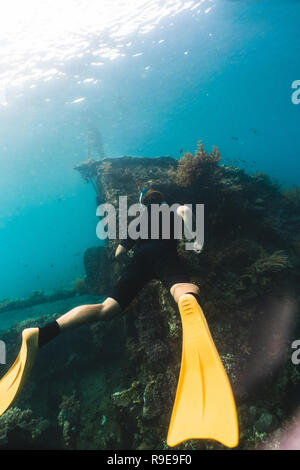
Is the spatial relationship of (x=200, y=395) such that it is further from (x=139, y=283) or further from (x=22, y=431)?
(x=22, y=431)

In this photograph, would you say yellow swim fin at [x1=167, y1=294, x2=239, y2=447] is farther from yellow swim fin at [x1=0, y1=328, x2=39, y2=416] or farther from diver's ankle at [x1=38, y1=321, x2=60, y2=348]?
yellow swim fin at [x1=0, y1=328, x2=39, y2=416]

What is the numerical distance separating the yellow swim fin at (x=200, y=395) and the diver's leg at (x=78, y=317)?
4.07ft

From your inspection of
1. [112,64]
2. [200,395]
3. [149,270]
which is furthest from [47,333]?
[112,64]

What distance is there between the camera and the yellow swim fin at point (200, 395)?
73.9 inches

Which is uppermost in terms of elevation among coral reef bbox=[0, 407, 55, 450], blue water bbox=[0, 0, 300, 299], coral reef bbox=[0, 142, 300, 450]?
blue water bbox=[0, 0, 300, 299]

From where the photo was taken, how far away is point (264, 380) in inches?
135

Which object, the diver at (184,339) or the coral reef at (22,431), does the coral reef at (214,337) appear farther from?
the diver at (184,339)

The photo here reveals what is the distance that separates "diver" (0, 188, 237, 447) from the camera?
1.96 metres

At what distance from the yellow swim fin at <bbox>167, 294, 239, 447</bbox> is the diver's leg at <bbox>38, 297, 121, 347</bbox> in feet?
4.07

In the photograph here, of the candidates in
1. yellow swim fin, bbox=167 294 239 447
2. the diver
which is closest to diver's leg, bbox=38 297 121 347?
the diver

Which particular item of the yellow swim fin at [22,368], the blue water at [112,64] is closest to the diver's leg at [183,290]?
the yellow swim fin at [22,368]
